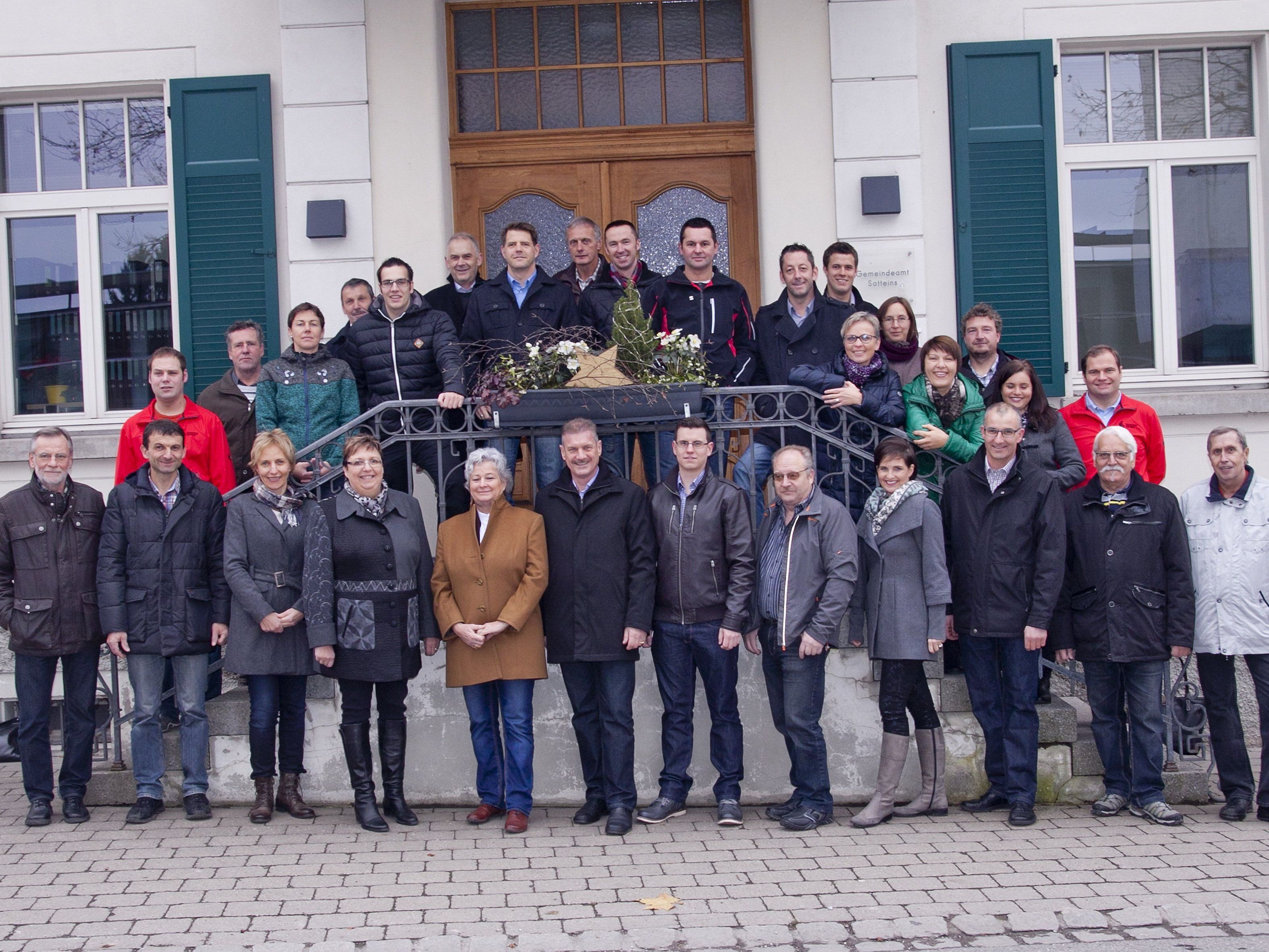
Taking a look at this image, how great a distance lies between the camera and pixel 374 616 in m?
5.39

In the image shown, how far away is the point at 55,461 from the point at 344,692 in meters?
1.66

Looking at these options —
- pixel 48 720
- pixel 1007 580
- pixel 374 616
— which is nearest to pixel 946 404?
pixel 1007 580

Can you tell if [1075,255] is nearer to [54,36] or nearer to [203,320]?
[203,320]

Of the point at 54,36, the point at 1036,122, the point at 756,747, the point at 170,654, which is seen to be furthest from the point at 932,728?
the point at 54,36

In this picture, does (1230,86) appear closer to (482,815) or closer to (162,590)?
(482,815)

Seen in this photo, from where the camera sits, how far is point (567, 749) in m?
5.94

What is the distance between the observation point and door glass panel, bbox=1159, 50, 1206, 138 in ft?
25.9

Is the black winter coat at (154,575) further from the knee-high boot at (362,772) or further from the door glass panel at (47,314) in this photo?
the door glass panel at (47,314)

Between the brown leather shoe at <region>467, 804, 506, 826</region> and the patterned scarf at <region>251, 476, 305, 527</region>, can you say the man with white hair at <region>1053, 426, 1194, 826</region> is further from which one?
the patterned scarf at <region>251, 476, 305, 527</region>

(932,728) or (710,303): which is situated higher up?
(710,303)

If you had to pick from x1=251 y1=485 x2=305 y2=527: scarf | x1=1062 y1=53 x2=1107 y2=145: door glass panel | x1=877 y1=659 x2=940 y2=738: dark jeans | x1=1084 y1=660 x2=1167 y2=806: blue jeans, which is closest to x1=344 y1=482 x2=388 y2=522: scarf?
x1=251 y1=485 x2=305 y2=527: scarf

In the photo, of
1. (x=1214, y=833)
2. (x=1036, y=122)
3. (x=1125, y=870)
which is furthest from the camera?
(x=1036, y=122)

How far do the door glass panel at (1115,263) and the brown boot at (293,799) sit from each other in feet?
17.7

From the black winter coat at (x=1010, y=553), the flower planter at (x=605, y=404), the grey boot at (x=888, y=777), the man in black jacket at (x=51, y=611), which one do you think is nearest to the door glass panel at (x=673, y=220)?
the flower planter at (x=605, y=404)
